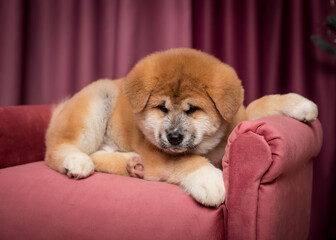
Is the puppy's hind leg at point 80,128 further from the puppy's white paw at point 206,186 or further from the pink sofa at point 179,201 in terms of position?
the puppy's white paw at point 206,186

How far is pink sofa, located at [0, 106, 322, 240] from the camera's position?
1.26 metres

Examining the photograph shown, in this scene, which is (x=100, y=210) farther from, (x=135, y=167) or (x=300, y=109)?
(x=300, y=109)

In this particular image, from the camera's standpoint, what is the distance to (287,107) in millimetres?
1703

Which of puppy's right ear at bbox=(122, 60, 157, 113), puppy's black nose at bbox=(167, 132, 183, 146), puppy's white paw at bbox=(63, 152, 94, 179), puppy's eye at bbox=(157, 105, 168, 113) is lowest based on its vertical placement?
puppy's white paw at bbox=(63, 152, 94, 179)

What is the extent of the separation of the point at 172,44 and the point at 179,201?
1.74 meters

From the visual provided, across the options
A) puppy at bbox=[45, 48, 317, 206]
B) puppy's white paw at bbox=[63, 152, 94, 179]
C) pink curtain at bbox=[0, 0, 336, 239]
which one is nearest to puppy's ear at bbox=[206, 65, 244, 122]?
puppy at bbox=[45, 48, 317, 206]

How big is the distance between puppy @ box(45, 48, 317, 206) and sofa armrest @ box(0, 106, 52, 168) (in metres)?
0.24

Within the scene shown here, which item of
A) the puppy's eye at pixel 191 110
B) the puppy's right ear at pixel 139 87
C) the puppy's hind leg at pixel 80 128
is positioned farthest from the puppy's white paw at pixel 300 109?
the puppy's hind leg at pixel 80 128

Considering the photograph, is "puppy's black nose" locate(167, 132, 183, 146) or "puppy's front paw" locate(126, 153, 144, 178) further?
"puppy's front paw" locate(126, 153, 144, 178)

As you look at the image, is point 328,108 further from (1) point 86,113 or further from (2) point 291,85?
(1) point 86,113

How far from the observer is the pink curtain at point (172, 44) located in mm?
2621

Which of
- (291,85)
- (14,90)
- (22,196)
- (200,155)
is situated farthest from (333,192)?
(14,90)

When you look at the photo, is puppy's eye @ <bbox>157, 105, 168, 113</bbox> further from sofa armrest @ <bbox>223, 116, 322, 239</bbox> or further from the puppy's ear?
sofa armrest @ <bbox>223, 116, 322, 239</bbox>

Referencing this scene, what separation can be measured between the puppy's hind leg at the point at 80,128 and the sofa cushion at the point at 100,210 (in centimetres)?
15
